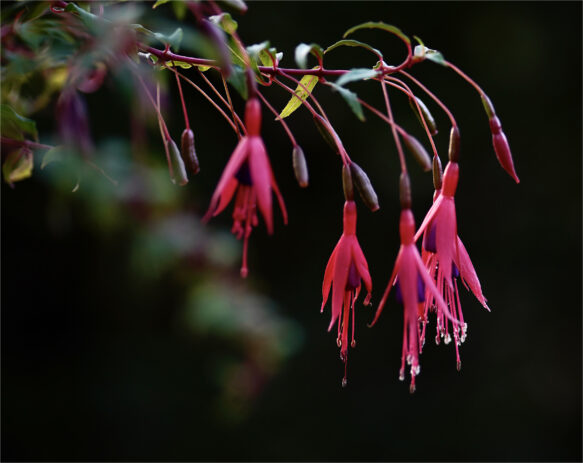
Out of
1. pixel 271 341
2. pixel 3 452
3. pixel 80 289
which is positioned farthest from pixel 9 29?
pixel 3 452

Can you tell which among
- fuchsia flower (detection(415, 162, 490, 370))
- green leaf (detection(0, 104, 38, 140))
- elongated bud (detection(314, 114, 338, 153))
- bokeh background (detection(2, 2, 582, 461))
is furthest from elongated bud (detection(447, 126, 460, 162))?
bokeh background (detection(2, 2, 582, 461))

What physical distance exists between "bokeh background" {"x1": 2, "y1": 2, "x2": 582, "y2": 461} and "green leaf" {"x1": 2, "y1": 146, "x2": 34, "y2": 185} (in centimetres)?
147

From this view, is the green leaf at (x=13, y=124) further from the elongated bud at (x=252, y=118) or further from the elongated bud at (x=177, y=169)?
the elongated bud at (x=252, y=118)

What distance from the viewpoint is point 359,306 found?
2.49m

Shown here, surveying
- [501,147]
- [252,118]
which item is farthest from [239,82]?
[501,147]

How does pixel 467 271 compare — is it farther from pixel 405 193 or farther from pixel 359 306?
pixel 359 306

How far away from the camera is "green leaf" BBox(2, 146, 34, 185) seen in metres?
0.67

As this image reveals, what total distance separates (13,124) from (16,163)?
8 centimetres

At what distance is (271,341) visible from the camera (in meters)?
1.72

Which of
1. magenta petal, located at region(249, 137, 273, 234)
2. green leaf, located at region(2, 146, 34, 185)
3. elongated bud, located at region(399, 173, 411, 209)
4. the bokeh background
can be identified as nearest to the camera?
magenta petal, located at region(249, 137, 273, 234)

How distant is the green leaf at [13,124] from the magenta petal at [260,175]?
0.26 metres

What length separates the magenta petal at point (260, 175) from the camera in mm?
426

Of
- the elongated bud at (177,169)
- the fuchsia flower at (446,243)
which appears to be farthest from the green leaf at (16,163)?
the fuchsia flower at (446,243)

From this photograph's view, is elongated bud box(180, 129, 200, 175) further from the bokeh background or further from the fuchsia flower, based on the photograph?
the bokeh background
